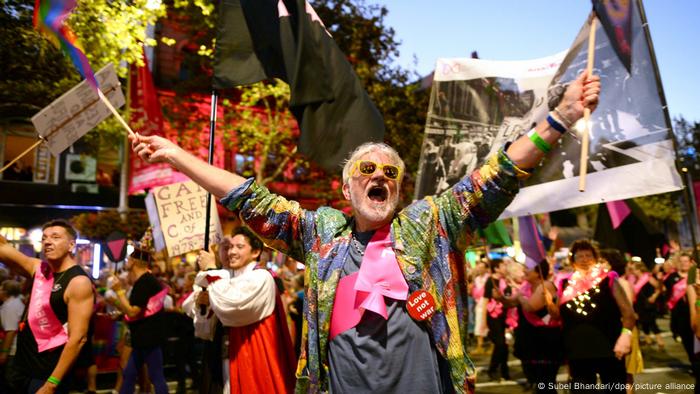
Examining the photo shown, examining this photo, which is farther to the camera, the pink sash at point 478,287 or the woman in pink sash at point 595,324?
the pink sash at point 478,287

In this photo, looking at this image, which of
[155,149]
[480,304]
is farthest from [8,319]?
[480,304]

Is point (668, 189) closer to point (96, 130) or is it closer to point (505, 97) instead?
point (505, 97)

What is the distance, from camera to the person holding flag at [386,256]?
2.56m

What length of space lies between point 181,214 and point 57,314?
104 inches

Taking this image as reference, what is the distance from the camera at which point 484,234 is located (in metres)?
10.1

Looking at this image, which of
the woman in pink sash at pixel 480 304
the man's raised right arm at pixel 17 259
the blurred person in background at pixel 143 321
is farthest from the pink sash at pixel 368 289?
the woman in pink sash at pixel 480 304

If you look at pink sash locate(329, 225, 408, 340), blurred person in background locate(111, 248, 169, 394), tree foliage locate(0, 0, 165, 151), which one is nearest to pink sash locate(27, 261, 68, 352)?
blurred person in background locate(111, 248, 169, 394)

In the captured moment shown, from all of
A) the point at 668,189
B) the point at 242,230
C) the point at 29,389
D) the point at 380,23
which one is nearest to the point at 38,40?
the point at 242,230

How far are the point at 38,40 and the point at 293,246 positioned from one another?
6.34 m

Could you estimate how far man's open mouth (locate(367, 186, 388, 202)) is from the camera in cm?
286

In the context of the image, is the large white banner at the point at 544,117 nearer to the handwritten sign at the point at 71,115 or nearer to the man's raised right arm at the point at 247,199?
the man's raised right arm at the point at 247,199

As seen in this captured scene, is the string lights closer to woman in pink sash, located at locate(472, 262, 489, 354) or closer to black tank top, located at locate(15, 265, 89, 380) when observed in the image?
black tank top, located at locate(15, 265, 89, 380)

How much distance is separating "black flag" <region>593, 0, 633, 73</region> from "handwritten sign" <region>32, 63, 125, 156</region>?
4276 mm

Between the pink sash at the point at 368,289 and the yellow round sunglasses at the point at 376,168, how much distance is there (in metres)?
0.35
